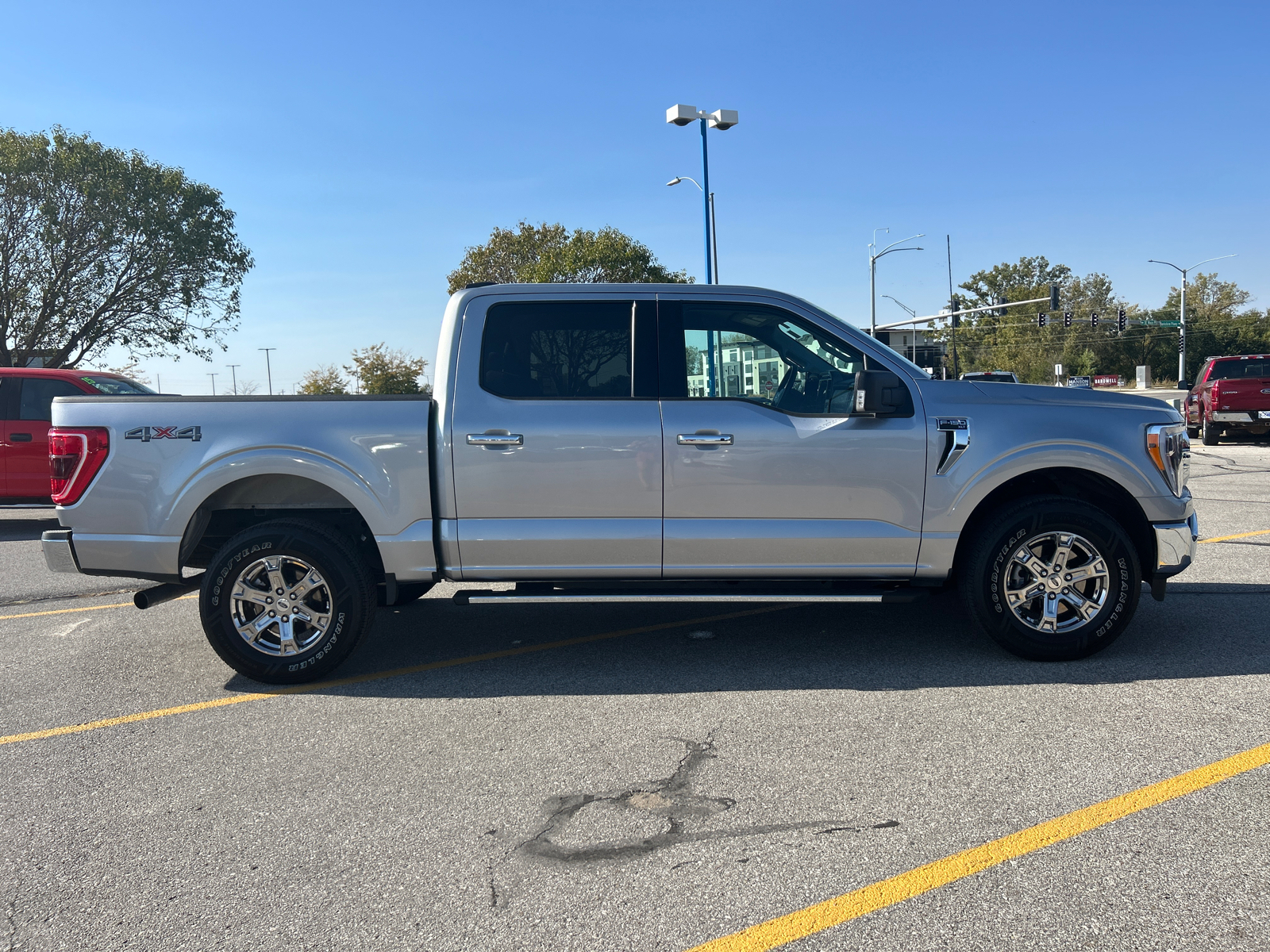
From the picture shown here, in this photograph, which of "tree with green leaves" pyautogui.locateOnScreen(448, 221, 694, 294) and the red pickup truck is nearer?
the red pickup truck

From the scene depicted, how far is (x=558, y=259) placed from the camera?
4572 cm

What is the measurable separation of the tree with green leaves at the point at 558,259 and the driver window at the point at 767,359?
118 ft

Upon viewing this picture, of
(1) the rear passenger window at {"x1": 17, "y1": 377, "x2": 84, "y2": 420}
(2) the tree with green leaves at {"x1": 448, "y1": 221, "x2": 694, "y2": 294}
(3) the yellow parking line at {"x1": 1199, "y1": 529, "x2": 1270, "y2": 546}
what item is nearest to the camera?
(3) the yellow parking line at {"x1": 1199, "y1": 529, "x2": 1270, "y2": 546}

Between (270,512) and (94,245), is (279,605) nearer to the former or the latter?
(270,512)

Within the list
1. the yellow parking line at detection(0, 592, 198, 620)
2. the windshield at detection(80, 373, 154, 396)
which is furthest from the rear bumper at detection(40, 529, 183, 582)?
the windshield at detection(80, 373, 154, 396)

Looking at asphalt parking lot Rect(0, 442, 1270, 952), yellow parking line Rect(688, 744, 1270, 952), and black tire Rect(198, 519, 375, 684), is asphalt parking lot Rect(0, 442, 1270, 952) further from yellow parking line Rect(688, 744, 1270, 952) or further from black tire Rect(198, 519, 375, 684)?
black tire Rect(198, 519, 375, 684)

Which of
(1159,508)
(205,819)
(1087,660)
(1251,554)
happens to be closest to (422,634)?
(205,819)

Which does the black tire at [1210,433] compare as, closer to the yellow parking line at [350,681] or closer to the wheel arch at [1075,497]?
the wheel arch at [1075,497]

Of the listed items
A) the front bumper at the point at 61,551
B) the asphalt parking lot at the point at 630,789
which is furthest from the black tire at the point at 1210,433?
the front bumper at the point at 61,551

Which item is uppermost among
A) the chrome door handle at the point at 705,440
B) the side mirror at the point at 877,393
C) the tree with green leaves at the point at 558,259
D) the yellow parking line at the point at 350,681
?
the tree with green leaves at the point at 558,259

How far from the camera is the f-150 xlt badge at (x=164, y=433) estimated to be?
507cm

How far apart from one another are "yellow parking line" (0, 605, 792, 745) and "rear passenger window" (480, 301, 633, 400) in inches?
60.9

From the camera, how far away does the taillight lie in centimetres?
508

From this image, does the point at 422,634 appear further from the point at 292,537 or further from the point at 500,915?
the point at 500,915
